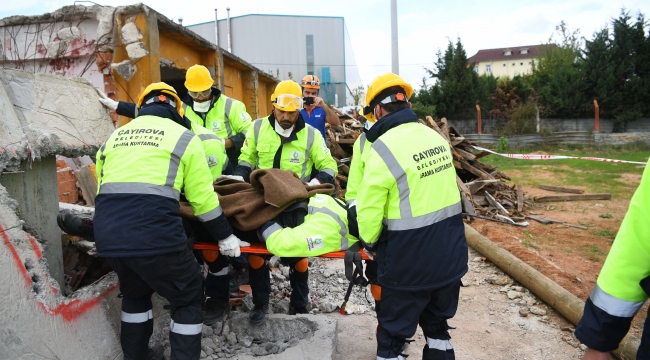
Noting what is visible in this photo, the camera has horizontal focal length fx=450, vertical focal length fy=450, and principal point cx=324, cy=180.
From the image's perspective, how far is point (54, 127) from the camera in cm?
332

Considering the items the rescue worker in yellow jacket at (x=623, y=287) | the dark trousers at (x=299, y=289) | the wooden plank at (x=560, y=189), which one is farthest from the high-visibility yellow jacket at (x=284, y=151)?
the wooden plank at (x=560, y=189)

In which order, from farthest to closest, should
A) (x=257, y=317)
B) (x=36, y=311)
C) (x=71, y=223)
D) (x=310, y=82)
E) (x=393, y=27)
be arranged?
(x=393, y=27)
(x=310, y=82)
(x=257, y=317)
(x=71, y=223)
(x=36, y=311)

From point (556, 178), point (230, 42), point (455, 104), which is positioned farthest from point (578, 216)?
point (230, 42)

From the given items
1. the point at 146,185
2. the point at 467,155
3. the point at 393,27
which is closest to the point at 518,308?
the point at 146,185

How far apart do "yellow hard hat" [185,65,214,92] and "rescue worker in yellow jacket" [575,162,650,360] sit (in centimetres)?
431

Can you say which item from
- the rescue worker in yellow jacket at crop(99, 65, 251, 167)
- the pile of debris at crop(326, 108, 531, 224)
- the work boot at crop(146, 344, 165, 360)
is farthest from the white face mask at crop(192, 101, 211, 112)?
the pile of debris at crop(326, 108, 531, 224)

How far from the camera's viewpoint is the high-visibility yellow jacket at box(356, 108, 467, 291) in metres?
2.72

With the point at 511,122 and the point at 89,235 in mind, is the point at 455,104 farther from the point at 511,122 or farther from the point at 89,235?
the point at 89,235

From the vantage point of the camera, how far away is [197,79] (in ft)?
16.1

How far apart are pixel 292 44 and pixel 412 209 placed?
34249 mm

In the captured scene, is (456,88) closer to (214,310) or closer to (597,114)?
(597,114)

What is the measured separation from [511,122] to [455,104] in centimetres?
367

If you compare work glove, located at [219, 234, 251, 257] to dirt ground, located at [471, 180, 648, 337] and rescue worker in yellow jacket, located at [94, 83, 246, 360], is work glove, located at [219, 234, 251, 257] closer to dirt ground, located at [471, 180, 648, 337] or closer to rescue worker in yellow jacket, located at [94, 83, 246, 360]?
rescue worker in yellow jacket, located at [94, 83, 246, 360]

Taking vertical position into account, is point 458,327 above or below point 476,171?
below
